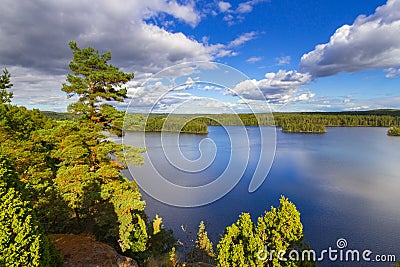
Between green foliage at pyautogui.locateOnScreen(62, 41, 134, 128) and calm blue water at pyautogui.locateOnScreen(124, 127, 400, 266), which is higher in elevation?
green foliage at pyautogui.locateOnScreen(62, 41, 134, 128)

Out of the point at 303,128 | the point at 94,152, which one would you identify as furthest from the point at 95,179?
the point at 303,128

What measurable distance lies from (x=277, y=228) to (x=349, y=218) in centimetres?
1774

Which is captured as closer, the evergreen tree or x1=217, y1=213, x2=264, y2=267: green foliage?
x1=217, y1=213, x2=264, y2=267: green foliage

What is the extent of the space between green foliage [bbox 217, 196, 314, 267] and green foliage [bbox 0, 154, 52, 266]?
4681 mm

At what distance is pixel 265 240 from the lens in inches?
275

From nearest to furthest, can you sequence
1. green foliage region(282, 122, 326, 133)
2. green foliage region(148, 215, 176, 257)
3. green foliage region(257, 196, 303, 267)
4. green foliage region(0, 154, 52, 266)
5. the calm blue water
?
green foliage region(0, 154, 52, 266) < green foliage region(257, 196, 303, 267) < green foliage region(148, 215, 176, 257) < the calm blue water < green foliage region(282, 122, 326, 133)

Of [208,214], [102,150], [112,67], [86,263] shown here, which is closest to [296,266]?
[86,263]

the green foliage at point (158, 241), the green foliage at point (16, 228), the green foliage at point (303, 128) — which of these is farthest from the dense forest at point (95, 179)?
the green foliage at point (303, 128)

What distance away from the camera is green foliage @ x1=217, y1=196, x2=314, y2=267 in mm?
6492

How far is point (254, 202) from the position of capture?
23.8 metres

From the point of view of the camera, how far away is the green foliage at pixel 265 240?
649cm

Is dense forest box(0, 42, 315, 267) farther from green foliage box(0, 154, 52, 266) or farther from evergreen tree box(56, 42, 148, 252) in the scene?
green foliage box(0, 154, 52, 266)

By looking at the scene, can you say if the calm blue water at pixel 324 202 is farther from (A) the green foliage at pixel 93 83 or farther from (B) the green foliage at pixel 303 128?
(B) the green foliage at pixel 303 128

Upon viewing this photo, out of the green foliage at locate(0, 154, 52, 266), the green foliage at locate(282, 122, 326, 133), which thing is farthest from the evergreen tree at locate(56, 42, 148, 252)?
the green foliage at locate(282, 122, 326, 133)
